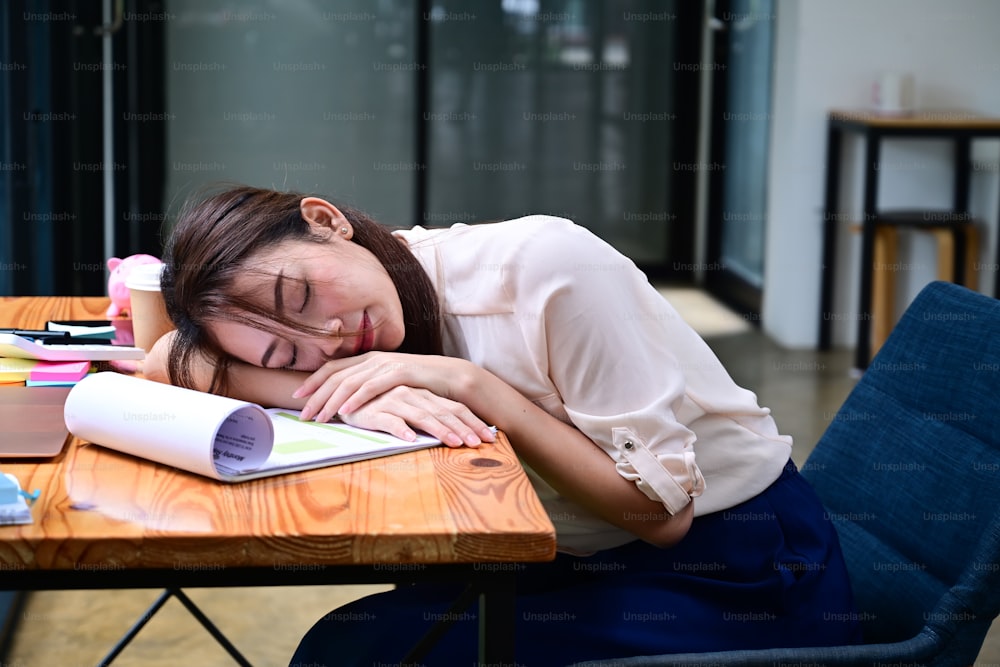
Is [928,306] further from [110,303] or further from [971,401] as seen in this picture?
[110,303]

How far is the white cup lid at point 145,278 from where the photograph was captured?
1.37 m

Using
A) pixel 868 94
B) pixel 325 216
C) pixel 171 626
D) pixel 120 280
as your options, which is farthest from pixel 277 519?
pixel 868 94

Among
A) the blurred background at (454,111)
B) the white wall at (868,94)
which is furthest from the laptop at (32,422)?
the white wall at (868,94)

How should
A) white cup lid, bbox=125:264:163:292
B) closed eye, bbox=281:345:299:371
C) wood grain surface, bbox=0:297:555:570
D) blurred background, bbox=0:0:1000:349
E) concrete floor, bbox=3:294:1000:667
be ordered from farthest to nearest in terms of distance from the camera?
blurred background, bbox=0:0:1000:349 → concrete floor, bbox=3:294:1000:667 → white cup lid, bbox=125:264:163:292 → closed eye, bbox=281:345:299:371 → wood grain surface, bbox=0:297:555:570

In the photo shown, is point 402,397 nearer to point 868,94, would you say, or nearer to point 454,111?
point 868,94

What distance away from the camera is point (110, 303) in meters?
1.72

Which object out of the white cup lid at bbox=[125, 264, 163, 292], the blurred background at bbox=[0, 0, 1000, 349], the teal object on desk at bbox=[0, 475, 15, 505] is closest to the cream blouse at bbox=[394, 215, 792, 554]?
the white cup lid at bbox=[125, 264, 163, 292]

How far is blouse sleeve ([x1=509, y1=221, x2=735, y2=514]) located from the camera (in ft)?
3.33

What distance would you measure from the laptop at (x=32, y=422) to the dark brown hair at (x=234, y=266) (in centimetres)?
A: 13

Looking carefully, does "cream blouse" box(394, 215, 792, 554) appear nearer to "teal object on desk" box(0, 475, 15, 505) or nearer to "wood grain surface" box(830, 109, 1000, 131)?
"teal object on desk" box(0, 475, 15, 505)

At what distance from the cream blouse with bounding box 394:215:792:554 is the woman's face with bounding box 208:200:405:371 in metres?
0.09

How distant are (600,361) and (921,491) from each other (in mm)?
429

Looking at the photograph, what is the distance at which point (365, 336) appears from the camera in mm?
1092

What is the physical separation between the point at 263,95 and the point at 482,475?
4528 mm
